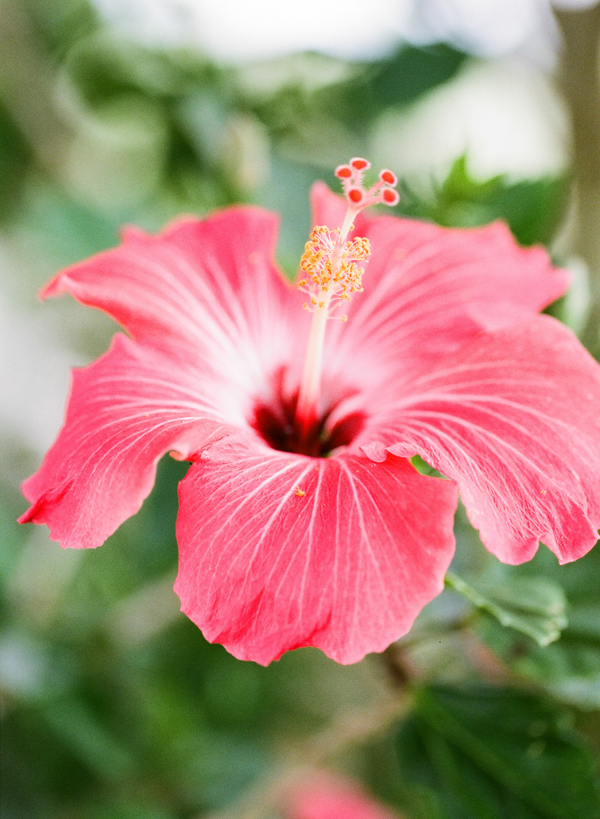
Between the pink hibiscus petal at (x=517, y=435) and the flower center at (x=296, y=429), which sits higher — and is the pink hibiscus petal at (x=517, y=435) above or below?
above

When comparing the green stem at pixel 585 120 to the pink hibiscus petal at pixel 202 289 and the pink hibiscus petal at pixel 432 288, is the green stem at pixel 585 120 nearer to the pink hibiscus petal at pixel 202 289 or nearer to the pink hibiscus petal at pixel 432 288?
the pink hibiscus petal at pixel 432 288

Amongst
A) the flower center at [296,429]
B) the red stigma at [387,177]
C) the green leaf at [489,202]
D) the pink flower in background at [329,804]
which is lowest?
the pink flower in background at [329,804]

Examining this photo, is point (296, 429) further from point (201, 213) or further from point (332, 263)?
point (201, 213)

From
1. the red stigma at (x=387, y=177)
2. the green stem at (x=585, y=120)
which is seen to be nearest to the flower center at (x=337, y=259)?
the red stigma at (x=387, y=177)

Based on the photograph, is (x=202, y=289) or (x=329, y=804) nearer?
(x=202, y=289)

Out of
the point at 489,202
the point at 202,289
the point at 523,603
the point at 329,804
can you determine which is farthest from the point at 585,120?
the point at 329,804

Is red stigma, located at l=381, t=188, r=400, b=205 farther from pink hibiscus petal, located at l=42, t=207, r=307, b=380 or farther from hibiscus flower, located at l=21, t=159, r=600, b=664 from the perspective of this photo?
pink hibiscus petal, located at l=42, t=207, r=307, b=380
